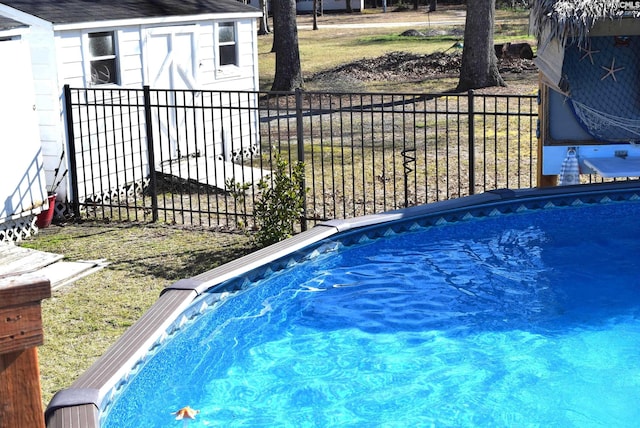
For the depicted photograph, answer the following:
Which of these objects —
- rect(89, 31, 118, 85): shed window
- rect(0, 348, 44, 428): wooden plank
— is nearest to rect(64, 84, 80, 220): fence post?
rect(89, 31, 118, 85): shed window

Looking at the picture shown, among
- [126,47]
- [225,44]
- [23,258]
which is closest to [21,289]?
[23,258]

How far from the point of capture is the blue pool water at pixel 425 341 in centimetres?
656

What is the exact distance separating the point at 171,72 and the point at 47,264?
588 cm

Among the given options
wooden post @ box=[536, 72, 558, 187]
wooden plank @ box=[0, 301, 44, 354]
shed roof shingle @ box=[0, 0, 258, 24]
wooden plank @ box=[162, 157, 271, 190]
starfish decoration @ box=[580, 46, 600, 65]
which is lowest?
wooden plank @ box=[162, 157, 271, 190]

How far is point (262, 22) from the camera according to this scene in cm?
5081

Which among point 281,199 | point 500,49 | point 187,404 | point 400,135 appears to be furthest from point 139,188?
point 500,49

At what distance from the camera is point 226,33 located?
1666 centimetres

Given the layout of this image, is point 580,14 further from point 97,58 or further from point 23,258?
point 97,58

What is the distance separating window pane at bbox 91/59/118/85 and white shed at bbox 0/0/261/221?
0.05 feet

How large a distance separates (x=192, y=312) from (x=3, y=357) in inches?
188

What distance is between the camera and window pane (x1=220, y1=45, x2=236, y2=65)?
1670 cm

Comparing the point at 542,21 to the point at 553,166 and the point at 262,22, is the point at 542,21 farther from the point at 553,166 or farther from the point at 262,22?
the point at 262,22

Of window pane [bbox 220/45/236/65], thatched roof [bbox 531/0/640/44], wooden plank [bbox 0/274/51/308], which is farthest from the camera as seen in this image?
window pane [bbox 220/45/236/65]

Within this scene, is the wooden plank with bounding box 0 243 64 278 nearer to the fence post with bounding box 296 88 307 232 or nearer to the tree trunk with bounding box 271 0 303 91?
the fence post with bounding box 296 88 307 232
